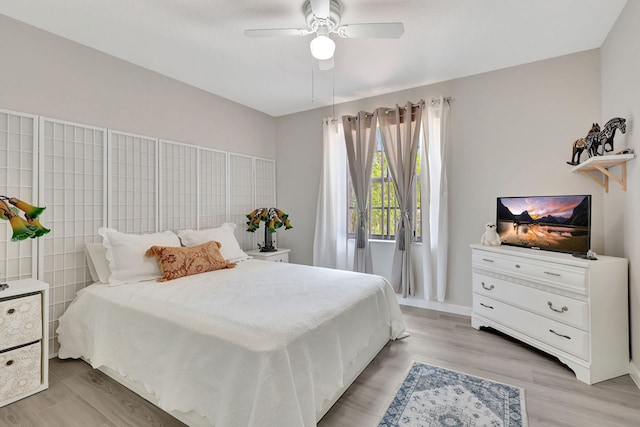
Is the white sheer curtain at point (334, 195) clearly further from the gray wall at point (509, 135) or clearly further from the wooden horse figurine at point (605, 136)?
the wooden horse figurine at point (605, 136)

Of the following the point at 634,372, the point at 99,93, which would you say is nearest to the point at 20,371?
the point at 99,93

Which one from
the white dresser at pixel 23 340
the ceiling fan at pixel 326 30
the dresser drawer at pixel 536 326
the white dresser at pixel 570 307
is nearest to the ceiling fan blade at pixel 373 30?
the ceiling fan at pixel 326 30

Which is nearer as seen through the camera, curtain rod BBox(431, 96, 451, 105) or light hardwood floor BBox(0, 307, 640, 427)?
light hardwood floor BBox(0, 307, 640, 427)

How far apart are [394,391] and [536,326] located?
140cm

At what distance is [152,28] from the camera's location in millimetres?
2348

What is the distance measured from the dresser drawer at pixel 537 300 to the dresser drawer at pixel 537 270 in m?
0.10

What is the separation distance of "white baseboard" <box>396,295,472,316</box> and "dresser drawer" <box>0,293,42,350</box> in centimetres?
346

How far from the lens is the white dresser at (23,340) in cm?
185

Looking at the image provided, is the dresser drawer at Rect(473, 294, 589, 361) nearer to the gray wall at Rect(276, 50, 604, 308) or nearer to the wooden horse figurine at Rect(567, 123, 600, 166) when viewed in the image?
the gray wall at Rect(276, 50, 604, 308)

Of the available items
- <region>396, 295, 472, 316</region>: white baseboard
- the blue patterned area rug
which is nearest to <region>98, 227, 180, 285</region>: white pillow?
the blue patterned area rug

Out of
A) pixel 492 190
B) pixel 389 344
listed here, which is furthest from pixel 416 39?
pixel 389 344

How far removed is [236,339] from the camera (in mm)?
1440

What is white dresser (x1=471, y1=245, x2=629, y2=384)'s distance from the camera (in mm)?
2061

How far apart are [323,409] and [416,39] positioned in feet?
9.59
